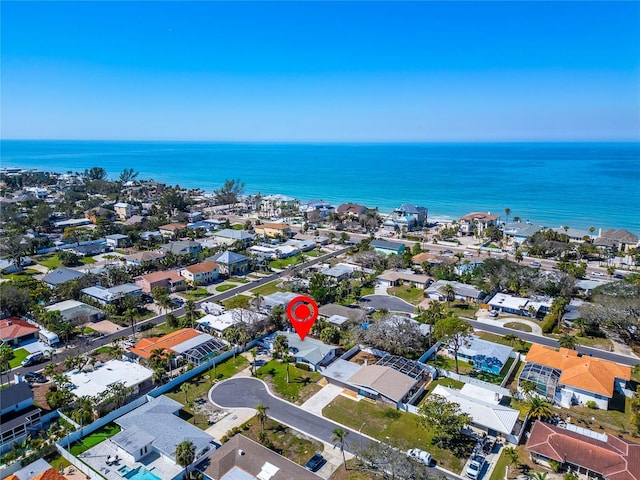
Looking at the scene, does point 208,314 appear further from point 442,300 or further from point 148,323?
point 442,300

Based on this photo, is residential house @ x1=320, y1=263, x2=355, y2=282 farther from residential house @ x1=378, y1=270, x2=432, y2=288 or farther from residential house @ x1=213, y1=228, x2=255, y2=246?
residential house @ x1=213, y1=228, x2=255, y2=246

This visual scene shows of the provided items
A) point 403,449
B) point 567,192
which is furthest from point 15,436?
point 567,192

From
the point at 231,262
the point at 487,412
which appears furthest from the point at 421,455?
the point at 231,262

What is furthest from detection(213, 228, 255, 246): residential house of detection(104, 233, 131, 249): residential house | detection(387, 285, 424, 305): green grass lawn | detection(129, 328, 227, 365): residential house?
detection(129, 328, 227, 365): residential house

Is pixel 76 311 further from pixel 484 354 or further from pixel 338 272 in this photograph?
pixel 484 354

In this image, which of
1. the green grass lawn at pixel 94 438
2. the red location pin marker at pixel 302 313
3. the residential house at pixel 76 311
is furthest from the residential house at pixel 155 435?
the residential house at pixel 76 311
